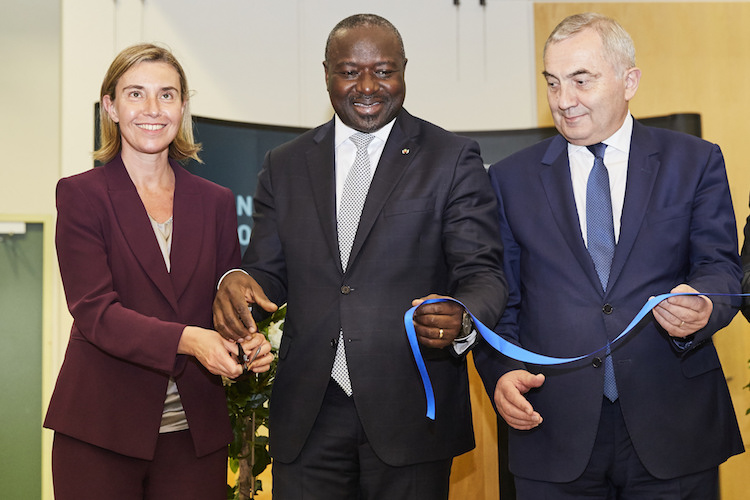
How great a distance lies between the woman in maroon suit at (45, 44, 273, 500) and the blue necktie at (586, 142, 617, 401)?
0.94 meters

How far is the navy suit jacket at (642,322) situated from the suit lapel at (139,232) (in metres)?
0.95

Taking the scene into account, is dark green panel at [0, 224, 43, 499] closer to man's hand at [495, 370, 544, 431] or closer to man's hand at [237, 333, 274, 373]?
man's hand at [237, 333, 274, 373]

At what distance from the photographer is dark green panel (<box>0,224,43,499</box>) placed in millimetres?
4820

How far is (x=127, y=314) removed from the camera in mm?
2145

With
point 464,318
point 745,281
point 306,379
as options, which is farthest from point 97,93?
point 745,281

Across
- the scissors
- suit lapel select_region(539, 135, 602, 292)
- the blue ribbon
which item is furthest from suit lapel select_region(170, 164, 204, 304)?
suit lapel select_region(539, 135, 602, 292)

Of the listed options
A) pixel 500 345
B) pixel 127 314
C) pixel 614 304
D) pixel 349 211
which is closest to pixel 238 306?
pixel 127 314

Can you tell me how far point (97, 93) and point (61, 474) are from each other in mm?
3260

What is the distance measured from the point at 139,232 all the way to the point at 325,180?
544mm

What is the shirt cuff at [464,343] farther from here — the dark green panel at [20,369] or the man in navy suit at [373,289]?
the dark green panel at [20,369]

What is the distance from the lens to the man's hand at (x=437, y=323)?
6.24ft

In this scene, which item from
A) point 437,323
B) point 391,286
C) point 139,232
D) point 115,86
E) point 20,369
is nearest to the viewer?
point 437,323

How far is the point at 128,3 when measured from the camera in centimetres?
505

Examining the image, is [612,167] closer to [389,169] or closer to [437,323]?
[389,169]
